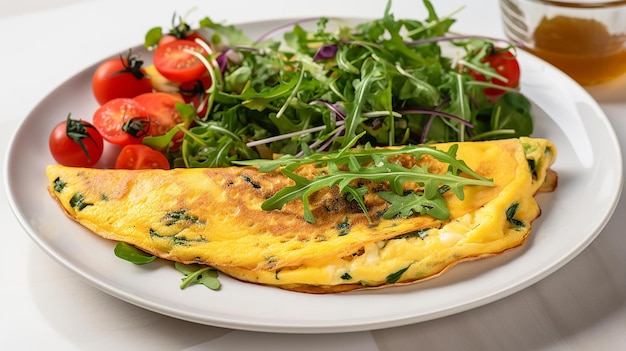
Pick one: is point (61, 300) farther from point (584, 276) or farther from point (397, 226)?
point (584, 276)

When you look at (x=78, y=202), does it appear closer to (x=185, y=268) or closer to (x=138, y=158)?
(x=138, y=158)

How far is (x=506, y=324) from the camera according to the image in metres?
2.26

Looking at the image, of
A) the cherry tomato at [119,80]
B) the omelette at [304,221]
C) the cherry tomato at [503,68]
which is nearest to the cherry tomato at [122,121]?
the cherry tomato at [119,80]

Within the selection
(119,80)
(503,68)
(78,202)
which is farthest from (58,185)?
(503,68)

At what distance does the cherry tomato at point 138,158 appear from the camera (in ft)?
9.09

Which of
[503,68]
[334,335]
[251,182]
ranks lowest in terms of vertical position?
[334,335]

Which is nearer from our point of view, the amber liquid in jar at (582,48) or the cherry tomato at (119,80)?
the cherry tomato at (119,80)

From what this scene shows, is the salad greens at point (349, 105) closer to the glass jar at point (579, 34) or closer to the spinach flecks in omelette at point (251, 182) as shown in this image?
the spinach flecks in omelette at point (251, 182)

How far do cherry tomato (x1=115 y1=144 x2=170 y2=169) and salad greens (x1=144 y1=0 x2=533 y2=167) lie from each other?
6cm

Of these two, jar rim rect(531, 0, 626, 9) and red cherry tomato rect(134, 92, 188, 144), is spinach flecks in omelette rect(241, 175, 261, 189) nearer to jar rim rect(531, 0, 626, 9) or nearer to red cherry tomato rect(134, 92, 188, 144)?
red cherry tomato rect(134, 92, 188, 144)

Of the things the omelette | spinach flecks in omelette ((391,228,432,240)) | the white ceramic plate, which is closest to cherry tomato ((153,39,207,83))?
the white ceramic plate

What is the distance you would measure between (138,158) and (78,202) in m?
0.36

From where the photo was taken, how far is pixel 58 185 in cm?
255

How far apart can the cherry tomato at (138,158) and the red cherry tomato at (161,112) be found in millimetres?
144
